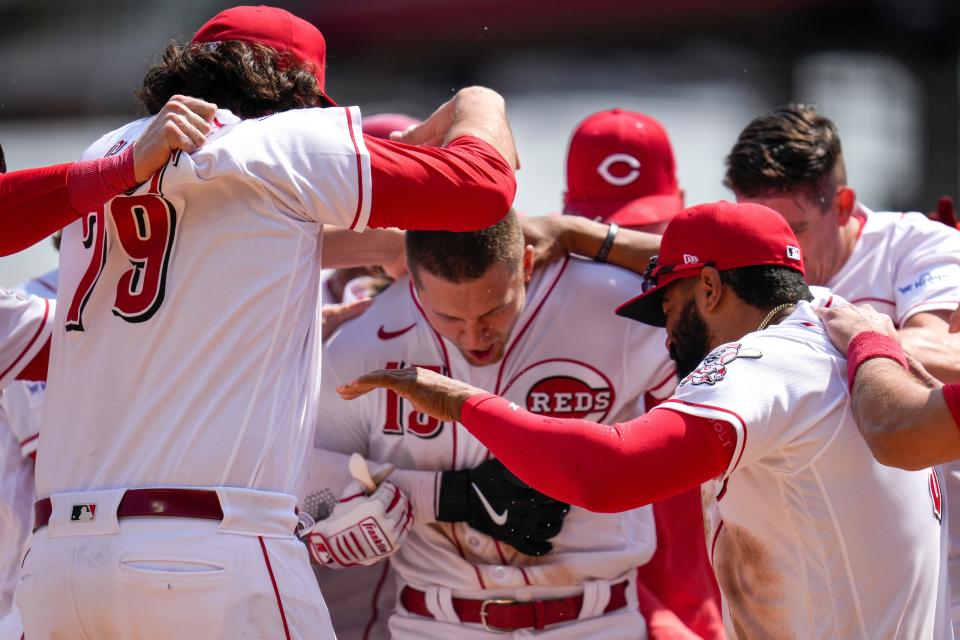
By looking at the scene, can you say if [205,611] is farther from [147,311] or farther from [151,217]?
[151,217]

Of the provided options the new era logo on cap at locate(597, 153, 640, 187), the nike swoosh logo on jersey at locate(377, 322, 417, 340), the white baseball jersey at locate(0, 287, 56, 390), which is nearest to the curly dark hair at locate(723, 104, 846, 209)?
the new era logo on cap at locate(597, 153, 640, 187)

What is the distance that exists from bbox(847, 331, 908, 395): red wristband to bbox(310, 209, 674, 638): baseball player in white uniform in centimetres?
120

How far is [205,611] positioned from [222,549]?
12 cm

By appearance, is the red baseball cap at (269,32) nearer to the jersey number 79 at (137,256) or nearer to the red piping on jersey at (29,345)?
the jersey number 79 at (137,256)

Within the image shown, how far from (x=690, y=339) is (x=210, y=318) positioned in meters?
1.21

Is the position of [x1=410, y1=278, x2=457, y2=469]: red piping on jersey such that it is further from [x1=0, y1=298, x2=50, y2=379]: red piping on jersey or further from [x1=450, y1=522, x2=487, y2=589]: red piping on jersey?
[x1=0, y1=298, x2=50, y2=379]: red piping on jersey

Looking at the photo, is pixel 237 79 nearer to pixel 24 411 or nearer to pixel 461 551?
pixel 461 551

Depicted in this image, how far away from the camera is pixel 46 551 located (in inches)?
98.8

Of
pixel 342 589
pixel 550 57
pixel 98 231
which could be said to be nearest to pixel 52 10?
pixel 550 57

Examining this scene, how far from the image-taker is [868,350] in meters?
2.57

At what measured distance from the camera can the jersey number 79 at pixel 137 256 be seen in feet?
8.38

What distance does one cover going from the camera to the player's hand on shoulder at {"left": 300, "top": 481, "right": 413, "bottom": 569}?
353 cm

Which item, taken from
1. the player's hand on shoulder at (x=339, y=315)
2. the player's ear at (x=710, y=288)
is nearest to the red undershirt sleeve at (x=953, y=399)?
the player's ear at (x=710, y=288)

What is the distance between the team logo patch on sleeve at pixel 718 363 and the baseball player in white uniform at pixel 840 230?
1.39m
